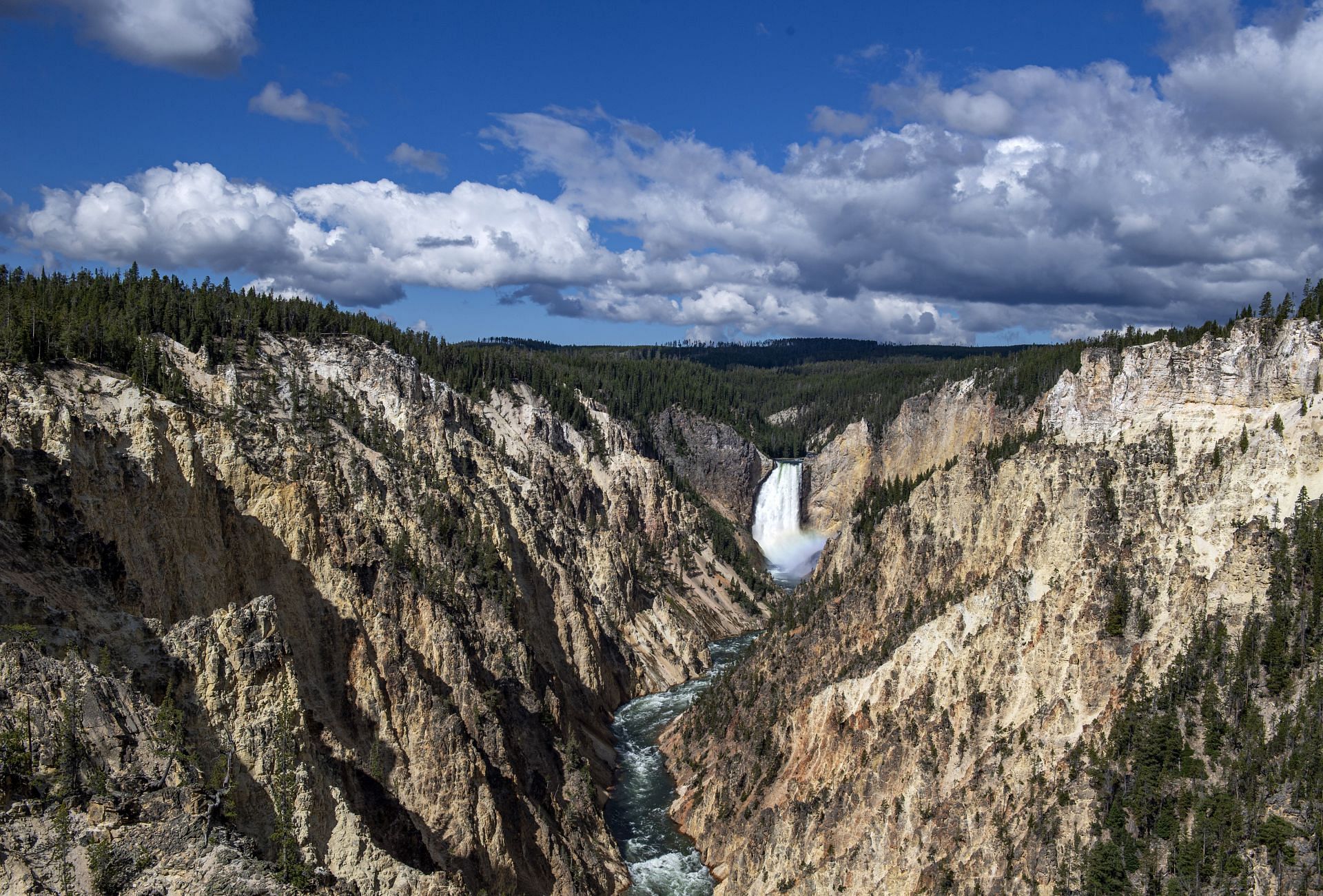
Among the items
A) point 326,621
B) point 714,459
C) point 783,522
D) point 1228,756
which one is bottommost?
point 783,522

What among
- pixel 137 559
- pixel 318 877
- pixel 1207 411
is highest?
pixel 1207 411

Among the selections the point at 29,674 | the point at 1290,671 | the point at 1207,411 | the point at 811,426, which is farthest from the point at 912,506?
the point at 811,426

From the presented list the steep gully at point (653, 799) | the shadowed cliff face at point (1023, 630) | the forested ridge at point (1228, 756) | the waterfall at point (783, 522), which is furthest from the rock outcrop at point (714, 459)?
the forested ridge at point (1228, 756)

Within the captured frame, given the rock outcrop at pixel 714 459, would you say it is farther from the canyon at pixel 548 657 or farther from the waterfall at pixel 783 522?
the canyon at pixel 548 657

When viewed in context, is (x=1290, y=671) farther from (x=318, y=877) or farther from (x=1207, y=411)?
(x=318, y=877)

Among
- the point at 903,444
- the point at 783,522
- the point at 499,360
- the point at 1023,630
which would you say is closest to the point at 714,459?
the point at 783,522

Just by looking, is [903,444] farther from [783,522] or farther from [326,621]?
[326,621]

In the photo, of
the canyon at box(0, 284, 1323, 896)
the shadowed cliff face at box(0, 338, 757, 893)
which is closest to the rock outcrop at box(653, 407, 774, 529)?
the shadowed cliff face at box(0, 338, 757, 893)
